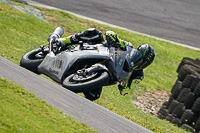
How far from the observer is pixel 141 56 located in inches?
329

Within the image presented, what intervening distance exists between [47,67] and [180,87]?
630cm

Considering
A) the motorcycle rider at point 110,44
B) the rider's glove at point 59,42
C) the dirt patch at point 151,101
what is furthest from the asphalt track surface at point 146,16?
the rider's glove at point 59,42

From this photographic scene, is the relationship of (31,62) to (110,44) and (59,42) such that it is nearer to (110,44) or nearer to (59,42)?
(59,42)

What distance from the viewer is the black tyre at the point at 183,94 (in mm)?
11630

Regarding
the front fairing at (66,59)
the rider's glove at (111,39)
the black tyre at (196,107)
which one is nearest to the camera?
the front fairing at (66,59)

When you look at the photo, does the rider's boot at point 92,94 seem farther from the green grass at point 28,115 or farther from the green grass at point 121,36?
the green grass at point 28,115

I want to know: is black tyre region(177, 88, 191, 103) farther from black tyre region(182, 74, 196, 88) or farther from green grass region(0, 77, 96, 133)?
green grass region(0, 77, 96, 133)

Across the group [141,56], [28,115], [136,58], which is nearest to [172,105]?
[141,56]

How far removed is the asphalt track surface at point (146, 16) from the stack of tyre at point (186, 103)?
10.0 meters

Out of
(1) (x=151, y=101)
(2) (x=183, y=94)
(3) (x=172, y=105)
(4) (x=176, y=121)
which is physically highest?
(2) (x=183, y=94)

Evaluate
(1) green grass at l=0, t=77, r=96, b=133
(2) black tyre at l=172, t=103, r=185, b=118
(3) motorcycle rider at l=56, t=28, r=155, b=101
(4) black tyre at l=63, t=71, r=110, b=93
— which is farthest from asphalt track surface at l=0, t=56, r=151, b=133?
(2) black tyre at l=172, t=103, r=185, b=118

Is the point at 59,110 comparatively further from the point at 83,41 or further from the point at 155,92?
the point at 155,92

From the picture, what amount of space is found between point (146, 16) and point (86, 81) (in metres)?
18.1

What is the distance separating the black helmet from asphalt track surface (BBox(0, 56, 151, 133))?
2756mm
